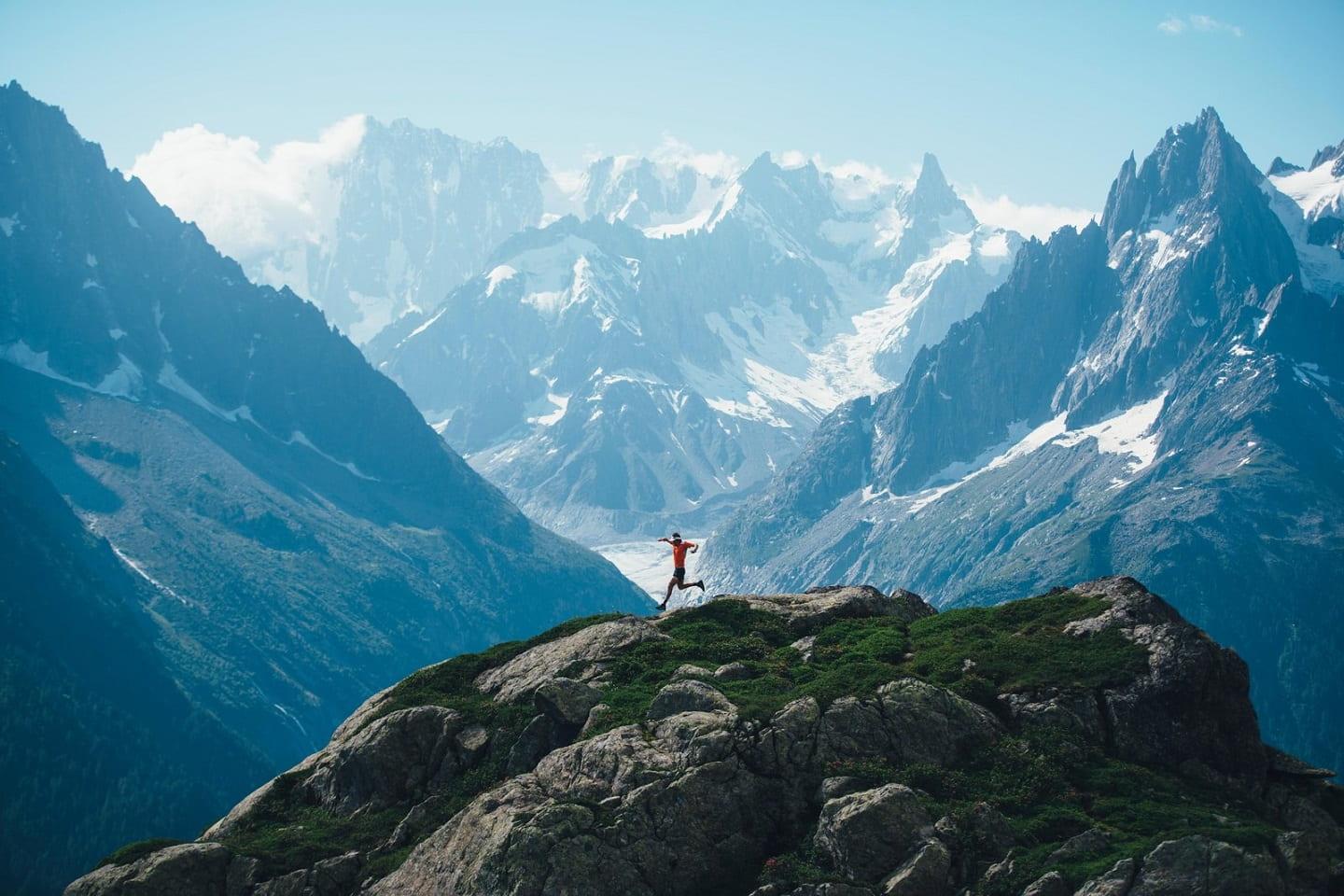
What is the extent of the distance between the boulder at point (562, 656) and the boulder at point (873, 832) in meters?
18.5

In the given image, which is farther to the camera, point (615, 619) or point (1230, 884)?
point (615, 619)

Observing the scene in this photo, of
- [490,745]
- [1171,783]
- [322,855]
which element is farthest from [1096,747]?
[322,855]

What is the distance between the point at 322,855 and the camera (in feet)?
181

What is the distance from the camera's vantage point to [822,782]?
5209 cm

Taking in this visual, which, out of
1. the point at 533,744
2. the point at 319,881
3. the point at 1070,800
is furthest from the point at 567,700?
the point at 1070,800

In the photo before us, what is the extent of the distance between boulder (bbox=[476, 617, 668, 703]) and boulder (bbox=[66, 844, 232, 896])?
14730mm

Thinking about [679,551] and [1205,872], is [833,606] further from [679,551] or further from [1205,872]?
[1205,872]

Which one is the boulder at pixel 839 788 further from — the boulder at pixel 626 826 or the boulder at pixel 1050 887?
the boulder at pixel 1050 887

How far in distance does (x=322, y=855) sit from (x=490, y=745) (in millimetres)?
8532

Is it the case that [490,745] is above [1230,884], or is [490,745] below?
above

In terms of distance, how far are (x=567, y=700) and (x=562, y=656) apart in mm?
7834

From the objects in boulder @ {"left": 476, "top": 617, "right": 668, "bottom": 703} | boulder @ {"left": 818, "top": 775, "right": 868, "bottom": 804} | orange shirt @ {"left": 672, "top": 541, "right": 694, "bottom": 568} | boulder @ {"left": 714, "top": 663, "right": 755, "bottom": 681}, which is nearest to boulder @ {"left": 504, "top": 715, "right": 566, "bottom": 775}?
boulder @ {"left": 476, "top": 617, "right": 668, "bottom": 703}

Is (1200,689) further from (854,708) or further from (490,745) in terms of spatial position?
(490,745)

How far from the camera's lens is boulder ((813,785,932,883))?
47.9m
